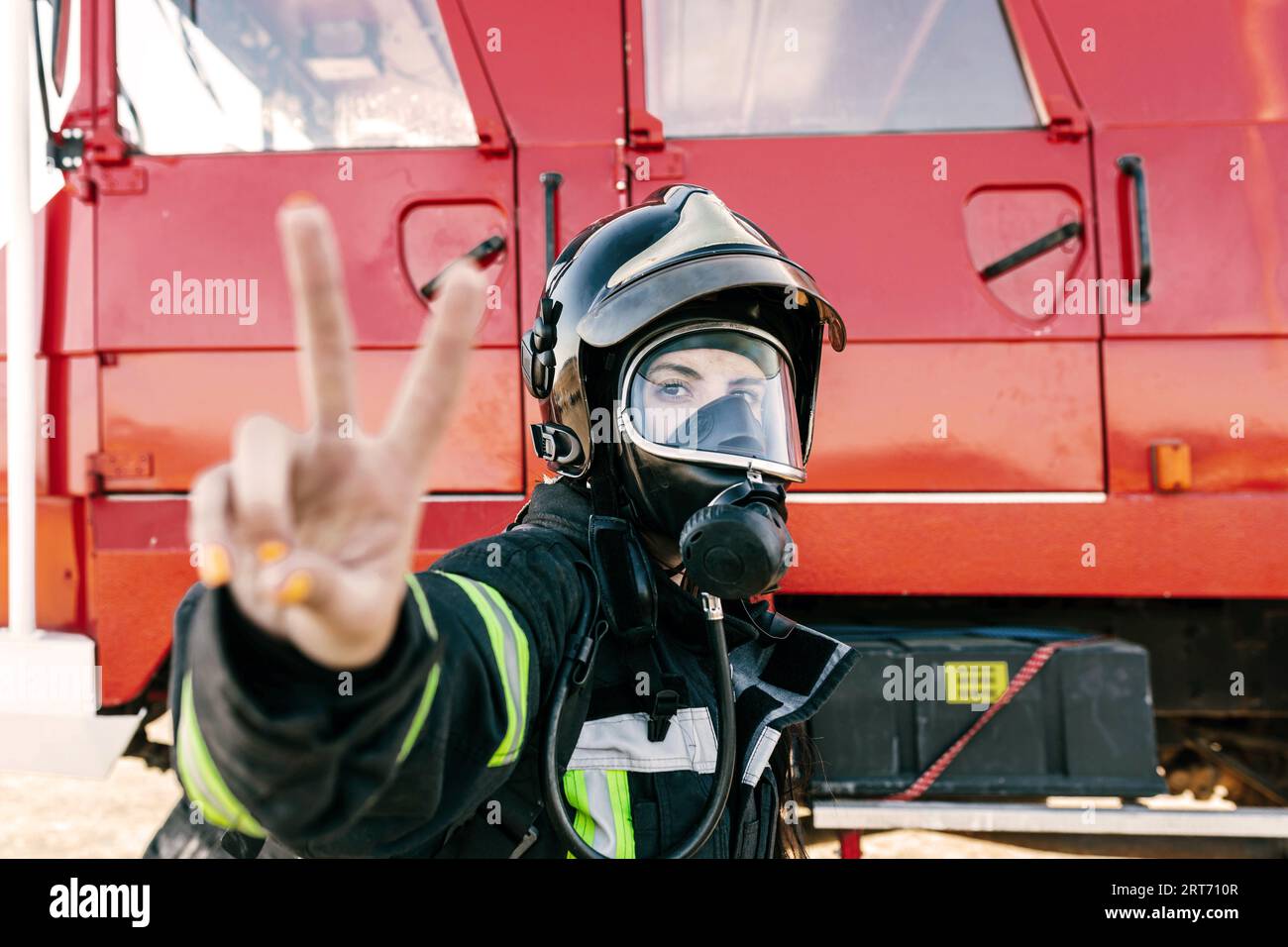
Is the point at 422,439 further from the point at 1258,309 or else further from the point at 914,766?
the point at 1258,309

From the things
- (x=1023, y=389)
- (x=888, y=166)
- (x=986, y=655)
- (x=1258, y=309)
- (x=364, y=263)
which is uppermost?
(x=888, y=166)

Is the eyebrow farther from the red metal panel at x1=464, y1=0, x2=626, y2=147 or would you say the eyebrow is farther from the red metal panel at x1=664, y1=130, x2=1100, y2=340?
the red metal panel at x1=464, y1=0, x2=626, y2=147

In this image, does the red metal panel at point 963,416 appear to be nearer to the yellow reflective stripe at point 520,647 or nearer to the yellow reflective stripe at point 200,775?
the yellow reflective stripe at point 520,647

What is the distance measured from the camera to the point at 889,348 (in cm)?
225

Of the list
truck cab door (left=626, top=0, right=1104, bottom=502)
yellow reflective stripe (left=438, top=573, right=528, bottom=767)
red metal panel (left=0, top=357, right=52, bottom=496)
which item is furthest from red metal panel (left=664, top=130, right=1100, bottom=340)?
red metal panel (left=0, top=357, right=52, bottom=496)

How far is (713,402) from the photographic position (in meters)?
1.40

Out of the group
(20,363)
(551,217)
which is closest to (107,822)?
(20,363)

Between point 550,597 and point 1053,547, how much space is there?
167cm

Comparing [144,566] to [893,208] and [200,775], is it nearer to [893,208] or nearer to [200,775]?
[200,775]

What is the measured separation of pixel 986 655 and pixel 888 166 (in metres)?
1.30

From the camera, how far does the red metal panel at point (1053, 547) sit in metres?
2.25
